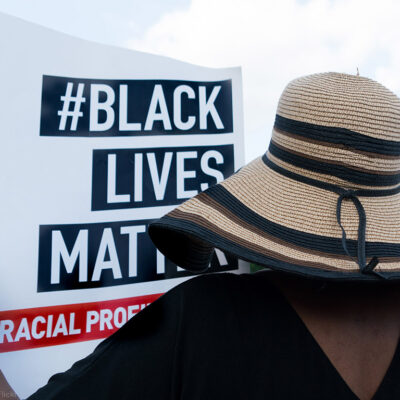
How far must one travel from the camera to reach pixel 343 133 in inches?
26.6

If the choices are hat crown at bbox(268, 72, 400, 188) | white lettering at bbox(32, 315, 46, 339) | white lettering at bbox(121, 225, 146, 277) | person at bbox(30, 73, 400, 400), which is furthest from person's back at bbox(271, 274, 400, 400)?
white lettering at bbox(32, 315, 46, 339)

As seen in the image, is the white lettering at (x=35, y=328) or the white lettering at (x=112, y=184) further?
the white lettering at (x=112, y=184)

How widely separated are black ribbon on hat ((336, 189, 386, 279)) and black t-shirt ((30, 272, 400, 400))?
14 centimetres

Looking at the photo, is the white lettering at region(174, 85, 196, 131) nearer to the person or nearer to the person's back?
Result: the person

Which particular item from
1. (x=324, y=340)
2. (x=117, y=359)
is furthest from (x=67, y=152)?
(x=324, y=340)

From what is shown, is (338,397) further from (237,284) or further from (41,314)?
(41,314)

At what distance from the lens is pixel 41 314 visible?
1.16m

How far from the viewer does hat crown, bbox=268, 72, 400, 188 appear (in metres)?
0.68

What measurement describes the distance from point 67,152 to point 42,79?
0.83 feet

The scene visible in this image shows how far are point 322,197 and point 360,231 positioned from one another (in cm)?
9

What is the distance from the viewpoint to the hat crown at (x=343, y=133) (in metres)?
0.68

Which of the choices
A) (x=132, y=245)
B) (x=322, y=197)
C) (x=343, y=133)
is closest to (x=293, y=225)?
(x=322, y=197)

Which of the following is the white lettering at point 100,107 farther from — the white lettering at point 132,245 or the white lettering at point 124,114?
the white lettering at point 132,245

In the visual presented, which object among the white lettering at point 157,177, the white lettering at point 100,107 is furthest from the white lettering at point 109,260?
the white lettering at point 100,107
